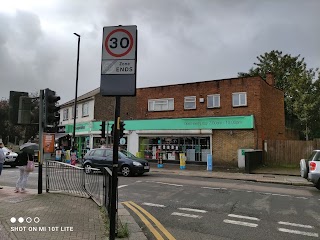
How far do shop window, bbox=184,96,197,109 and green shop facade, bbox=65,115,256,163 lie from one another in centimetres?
195

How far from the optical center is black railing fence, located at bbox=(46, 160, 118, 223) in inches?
340

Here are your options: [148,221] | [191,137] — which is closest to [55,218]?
[148,221]

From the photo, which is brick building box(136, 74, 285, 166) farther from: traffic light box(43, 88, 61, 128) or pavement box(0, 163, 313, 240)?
pavement box(0, 163, 313, 240)

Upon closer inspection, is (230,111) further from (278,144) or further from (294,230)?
(294,230)

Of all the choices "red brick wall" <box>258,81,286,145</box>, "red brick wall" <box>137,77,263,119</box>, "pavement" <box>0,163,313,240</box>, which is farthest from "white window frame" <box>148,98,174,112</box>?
"pavement" <box>0,163,313,240</box>

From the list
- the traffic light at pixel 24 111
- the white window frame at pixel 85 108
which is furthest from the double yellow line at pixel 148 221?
the white window frame at pixel 85 108

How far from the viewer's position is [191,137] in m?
23.8

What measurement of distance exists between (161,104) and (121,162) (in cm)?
1134

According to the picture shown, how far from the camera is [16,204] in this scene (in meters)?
7.71

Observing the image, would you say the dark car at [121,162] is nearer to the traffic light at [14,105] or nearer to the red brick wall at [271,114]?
the traffic light at [14,105]

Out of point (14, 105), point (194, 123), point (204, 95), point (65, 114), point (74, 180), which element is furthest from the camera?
point (65, 114)

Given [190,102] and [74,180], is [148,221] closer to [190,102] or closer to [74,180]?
[74,180]

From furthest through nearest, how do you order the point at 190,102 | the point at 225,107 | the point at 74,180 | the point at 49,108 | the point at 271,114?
1. the point at 190,102
2. the point at 271,114
3. the point at 225,107
4. the point at 49,108
5. the point at 74,180

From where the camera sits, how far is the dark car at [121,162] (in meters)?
16.3
